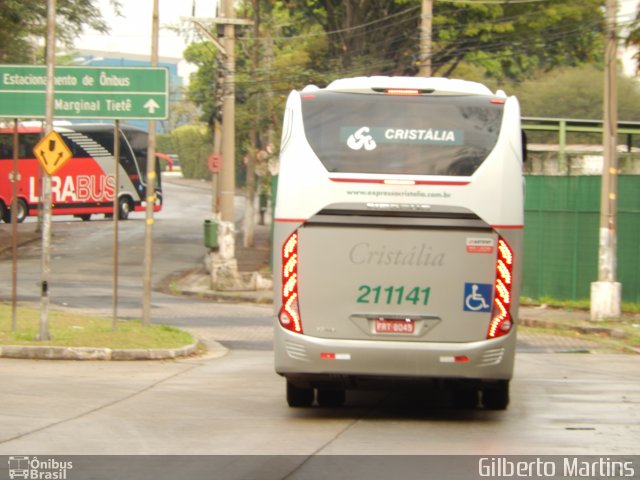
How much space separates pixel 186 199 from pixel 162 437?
53795 millimetres

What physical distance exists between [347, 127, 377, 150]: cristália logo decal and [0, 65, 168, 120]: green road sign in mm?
7970

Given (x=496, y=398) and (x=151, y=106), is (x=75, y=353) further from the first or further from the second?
(x=496, y=398)

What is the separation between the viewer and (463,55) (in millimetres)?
39531

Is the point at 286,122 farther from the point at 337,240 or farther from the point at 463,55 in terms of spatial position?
the point at 463,55

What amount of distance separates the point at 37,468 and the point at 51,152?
886 cm

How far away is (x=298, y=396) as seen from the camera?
11.0 m

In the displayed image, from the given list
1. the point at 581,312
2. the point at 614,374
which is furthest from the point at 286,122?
the point at 581,312

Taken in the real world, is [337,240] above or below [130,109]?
below

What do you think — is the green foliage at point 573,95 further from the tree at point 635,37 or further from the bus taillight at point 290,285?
the bus taillight at point 290,285

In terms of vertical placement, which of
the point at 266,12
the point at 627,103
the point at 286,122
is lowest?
the point at 286,122

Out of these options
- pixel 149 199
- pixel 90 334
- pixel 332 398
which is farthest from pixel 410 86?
pixel 149 199

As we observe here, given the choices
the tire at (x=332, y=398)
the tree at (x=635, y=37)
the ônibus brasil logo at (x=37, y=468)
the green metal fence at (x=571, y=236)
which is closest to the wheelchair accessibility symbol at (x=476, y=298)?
the tire at (x=332, y=398)

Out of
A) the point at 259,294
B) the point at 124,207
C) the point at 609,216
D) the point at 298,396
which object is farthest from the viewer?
the point at 124,207

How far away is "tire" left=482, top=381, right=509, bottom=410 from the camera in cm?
1066
